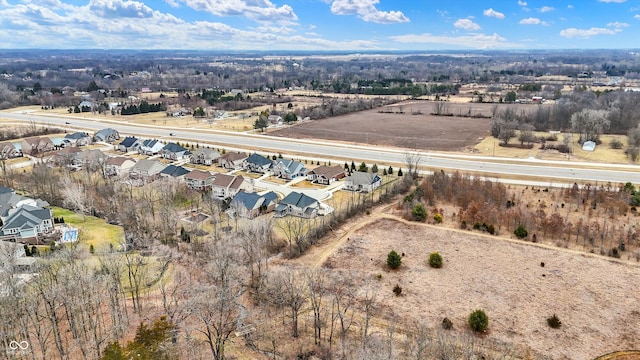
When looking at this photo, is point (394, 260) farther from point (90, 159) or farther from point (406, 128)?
point (406, 128)

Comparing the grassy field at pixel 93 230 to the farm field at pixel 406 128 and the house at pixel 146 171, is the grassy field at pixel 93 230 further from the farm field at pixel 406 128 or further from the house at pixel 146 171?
the farm field at pixel 406 128

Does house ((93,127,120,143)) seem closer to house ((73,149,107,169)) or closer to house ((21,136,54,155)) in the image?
house ((21,136,54,155))

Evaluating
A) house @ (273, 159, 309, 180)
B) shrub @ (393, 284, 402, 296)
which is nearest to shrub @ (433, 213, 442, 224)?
shrub @ (393, 284, 402, 296)

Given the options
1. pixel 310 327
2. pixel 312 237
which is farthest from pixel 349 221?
pixel 310 327

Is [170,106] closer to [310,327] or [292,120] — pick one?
[292,120]

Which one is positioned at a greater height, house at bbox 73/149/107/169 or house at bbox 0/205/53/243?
house at bbox 73/149/107/169

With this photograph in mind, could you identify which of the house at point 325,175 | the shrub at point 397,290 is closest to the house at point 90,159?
the house at point 325,175
